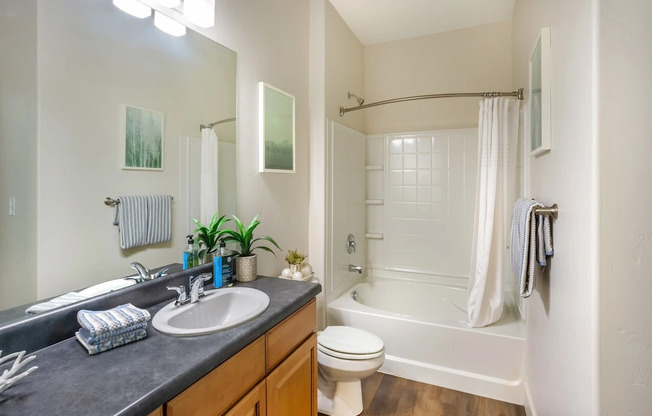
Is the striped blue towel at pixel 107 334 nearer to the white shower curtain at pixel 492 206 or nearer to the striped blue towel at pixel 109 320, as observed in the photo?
the striped blue towel at pixel 109 320

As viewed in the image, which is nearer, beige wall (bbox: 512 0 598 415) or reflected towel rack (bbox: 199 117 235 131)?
beige wall (bbox: 512 0 598 415)

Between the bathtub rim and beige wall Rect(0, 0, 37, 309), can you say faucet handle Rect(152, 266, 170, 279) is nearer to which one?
beige wall Rect(0, 0, 37, 309)

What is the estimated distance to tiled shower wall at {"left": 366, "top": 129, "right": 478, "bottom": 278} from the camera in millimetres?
2922

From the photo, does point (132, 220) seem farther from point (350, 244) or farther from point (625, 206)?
point (350, 244)

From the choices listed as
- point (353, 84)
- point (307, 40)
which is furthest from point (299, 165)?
point (353, 84)

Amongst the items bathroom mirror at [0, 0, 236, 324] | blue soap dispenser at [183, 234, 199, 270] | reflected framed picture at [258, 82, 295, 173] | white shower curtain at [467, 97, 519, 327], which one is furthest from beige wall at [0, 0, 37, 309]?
white shower curtain at [467, 97, 519, 327]

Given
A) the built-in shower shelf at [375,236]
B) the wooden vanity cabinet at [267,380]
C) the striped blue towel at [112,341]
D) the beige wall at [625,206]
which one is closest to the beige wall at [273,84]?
the wooden vanity cabinet at [267,380]

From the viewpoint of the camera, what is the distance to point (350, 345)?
190 centimetres

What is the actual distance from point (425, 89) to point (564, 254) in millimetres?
2302

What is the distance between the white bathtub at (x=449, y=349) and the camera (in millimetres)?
2064

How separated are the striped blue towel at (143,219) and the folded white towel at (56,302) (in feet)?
0.72

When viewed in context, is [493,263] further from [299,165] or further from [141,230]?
[141,230]

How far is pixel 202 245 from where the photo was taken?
159 cm

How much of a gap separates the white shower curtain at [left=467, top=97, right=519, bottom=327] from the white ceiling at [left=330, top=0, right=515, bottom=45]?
85cm
